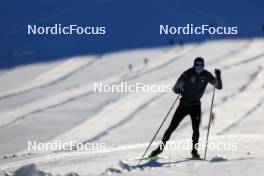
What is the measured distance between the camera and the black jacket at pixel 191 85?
29.7 ft

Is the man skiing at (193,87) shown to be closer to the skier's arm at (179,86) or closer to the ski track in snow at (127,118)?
the skier's arm at (179,86)

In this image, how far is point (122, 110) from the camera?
20.5 m

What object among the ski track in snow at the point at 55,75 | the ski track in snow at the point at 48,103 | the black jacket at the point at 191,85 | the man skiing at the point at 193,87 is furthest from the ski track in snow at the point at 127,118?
the black jacket at the point at 191,85

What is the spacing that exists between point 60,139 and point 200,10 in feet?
80.8

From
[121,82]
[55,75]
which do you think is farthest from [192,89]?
[55,75]

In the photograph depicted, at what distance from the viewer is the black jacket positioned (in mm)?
9055

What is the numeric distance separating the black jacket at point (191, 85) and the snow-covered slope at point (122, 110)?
91 centimetres

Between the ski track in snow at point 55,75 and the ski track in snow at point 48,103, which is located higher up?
the ski track in snow at point 55,75

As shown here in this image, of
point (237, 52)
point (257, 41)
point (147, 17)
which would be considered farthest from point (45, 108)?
point (147, 17)

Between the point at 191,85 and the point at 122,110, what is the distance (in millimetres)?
11517

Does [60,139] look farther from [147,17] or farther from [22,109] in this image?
[147,17]

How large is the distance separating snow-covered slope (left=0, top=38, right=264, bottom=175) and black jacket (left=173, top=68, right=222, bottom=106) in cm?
91

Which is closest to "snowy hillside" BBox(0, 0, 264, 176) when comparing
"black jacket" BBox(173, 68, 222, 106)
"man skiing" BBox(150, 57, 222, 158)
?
"man skiing" BBox(150, 57, 222, 158)

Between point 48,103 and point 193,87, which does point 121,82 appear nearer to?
point 48,103
